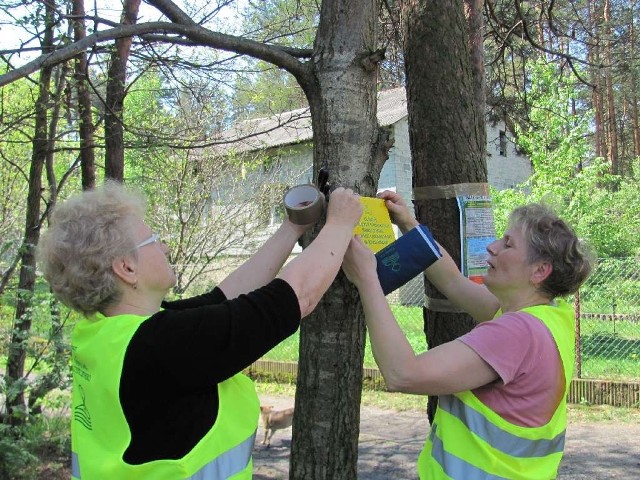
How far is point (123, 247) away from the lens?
5.32 feet

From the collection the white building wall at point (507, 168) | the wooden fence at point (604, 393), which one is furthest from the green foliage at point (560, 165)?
the white building wall at point (507, 168)

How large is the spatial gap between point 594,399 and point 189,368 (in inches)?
304

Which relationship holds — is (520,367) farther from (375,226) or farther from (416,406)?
(416,406)

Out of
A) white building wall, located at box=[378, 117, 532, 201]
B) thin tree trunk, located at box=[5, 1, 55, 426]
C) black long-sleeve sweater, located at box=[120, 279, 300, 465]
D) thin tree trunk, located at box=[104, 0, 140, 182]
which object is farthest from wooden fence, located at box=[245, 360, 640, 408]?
white building wall, located at box=[378, 117, 532, 201]

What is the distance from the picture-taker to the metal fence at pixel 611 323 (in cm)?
833

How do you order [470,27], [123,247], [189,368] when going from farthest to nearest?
[470,27], [123,247], [189,368]

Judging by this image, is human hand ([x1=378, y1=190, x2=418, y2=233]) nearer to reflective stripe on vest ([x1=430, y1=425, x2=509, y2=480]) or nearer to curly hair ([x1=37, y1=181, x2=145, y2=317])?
reflective stripe on vest ([x1=430, y1=425, x2=509, y2=480])

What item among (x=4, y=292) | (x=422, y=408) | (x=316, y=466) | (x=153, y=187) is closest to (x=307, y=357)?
(x=316, y=466)

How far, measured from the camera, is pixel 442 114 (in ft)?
10.5

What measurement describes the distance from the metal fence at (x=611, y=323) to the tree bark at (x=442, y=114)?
5.45 m

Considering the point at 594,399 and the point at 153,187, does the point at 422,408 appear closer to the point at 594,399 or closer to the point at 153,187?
the point at 594,399

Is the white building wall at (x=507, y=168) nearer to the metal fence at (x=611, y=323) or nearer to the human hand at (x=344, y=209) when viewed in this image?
the metal fence at (x=611, y=323)

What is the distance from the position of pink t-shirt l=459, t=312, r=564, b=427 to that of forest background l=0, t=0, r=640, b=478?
0.64 metres

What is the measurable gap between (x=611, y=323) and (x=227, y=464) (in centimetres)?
907
